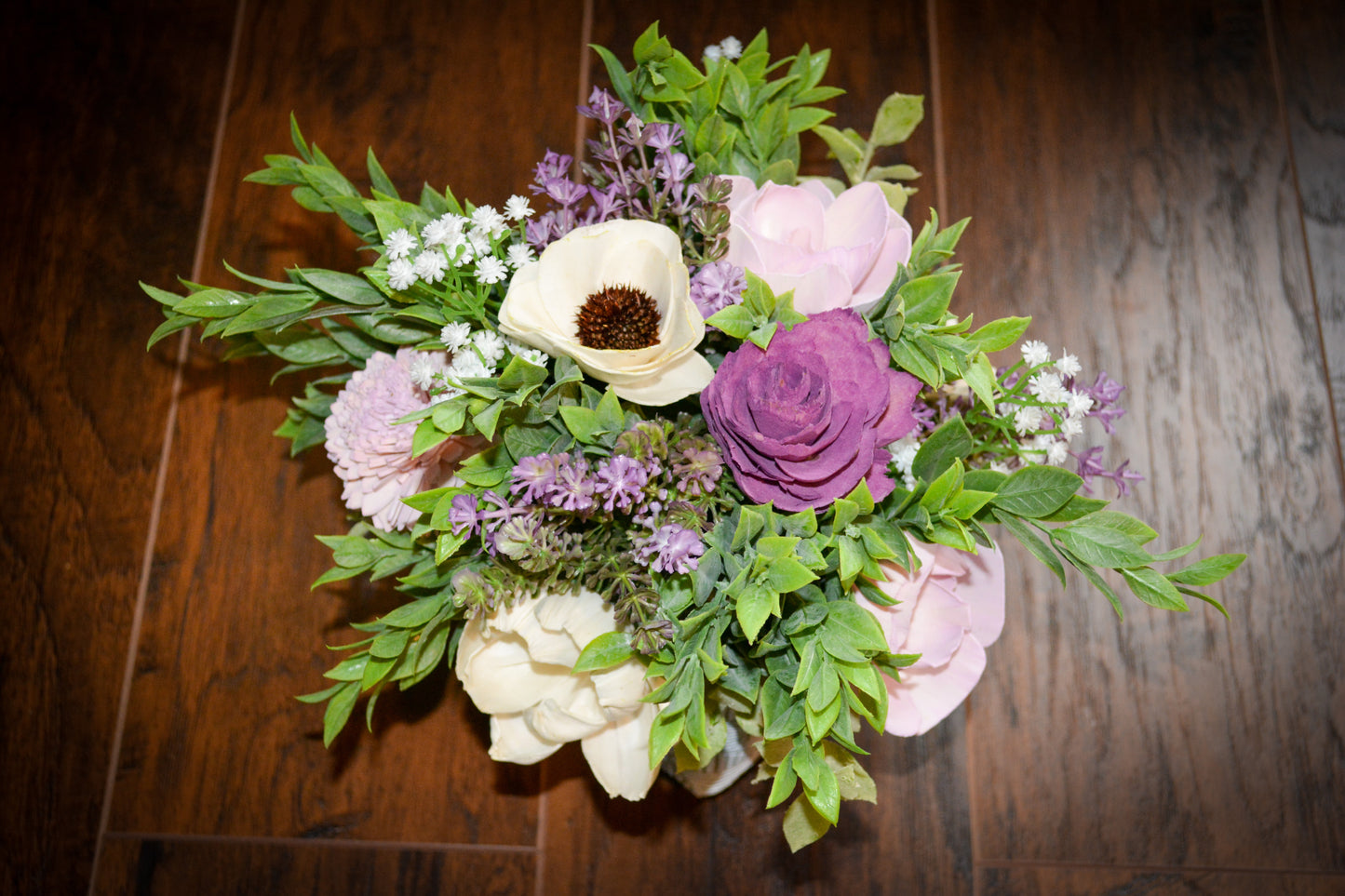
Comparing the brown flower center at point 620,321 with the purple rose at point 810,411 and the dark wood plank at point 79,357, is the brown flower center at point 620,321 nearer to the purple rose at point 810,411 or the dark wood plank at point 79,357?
the purple rose at point 810,411

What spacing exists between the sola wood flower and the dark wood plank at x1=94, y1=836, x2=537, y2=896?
0.25 m

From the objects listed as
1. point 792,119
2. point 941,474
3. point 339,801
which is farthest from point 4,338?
point 941,474

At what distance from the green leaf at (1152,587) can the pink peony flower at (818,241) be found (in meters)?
0.22

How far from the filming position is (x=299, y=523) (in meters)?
0.85

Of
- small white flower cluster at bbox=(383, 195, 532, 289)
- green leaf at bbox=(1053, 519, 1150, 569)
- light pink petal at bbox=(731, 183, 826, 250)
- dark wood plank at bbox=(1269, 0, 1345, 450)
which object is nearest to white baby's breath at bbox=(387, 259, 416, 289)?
small white flower cluster at bbox=(383, 195, 532, 289)

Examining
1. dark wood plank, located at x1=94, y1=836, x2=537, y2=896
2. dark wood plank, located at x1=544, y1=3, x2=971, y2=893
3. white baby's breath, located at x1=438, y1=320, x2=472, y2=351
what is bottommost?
dark wood plank, located at x1=94, y1=836, x2=537, y2=896

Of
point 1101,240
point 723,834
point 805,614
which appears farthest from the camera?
point 1101,240

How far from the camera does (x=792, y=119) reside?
66 centimetres

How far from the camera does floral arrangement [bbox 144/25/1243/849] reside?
1.57 feet

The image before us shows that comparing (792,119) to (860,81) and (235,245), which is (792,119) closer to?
(860,81)

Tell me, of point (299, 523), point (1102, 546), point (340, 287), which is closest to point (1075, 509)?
point (1102, 546)

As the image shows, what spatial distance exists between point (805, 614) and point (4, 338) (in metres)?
0.89

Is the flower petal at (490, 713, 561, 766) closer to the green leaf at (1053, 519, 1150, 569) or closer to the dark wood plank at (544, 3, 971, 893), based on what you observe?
the dark wood plank at (544, 3, 971, 893)

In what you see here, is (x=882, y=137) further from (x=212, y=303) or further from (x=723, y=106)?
(x=212, y=303)
